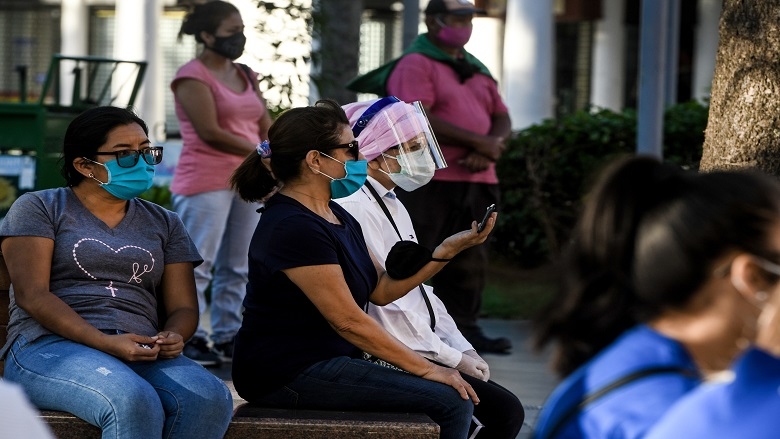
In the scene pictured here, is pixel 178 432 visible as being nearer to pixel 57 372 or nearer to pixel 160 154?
pixel 57 372

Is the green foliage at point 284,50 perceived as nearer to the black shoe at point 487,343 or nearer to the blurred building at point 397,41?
the black shoe at point 487,343

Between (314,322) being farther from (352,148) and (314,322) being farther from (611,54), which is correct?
(611,54)

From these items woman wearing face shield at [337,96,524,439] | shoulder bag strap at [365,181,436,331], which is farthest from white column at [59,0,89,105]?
shoulder bag strap at [365,181,436,331]

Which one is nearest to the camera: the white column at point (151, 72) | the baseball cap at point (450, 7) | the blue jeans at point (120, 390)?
the blue jeans at point (120, 390)

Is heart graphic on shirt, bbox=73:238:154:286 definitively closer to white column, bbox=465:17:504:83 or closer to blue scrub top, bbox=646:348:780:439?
blue scrub top, bbox=646:348:780:439

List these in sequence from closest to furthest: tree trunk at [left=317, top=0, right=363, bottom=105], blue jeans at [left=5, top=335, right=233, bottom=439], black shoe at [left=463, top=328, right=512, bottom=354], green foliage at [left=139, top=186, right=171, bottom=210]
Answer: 1. blue jeans at [left=5, top=335, right=233, bottom=439]
2. black shoe at [left=463, top=328, right=512, bottom=354]
3. tree trunk at [left=317, top=0, right=363, bottom=105]
4. green foliage at [left=139, top=186, right=171, bottom=210]

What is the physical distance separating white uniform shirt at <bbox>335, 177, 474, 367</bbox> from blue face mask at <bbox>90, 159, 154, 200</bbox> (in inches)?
26.5

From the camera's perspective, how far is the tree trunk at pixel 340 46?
911 centimetres

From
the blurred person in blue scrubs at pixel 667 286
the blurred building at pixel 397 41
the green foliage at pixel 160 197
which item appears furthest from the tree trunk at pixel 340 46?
the blurred building at pixel 397 41

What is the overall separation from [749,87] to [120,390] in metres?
2.54

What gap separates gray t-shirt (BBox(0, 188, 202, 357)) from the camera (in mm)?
3957

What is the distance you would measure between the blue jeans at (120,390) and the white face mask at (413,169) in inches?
46.4

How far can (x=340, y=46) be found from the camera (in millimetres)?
9500

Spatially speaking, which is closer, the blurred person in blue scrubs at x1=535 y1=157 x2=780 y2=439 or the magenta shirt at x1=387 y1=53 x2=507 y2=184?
the blurred person in blue scrubs at x1=535 y1=157 x2=780 y2=439
